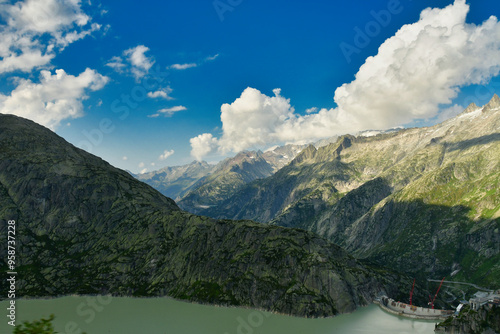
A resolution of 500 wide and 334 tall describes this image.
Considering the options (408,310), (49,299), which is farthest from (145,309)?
(408,310)

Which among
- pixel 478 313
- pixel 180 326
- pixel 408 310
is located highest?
pixel 478 313

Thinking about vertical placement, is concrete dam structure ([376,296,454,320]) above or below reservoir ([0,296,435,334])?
above

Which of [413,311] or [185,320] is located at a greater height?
[413,311]

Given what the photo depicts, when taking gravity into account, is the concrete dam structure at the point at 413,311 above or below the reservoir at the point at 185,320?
above

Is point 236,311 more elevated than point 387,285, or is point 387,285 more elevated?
point 387,285

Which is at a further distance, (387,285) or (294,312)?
(387,285)

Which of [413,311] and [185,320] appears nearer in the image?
[413,311]

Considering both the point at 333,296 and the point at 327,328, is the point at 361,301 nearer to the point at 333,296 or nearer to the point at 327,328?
the point at 333,296

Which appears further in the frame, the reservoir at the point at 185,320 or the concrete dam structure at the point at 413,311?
the concrete dam structure at the point at 413,311
